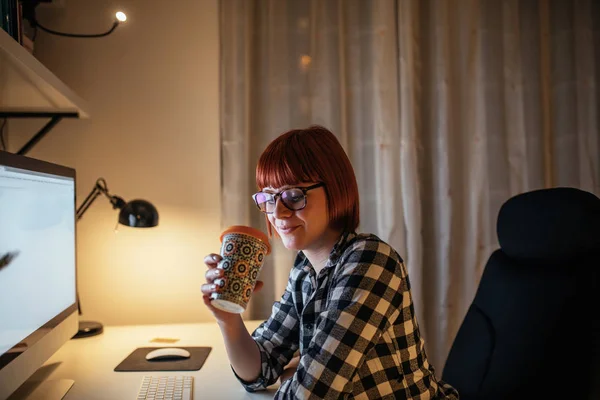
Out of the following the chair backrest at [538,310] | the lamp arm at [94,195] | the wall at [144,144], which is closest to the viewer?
the chair backrest at [538,310]

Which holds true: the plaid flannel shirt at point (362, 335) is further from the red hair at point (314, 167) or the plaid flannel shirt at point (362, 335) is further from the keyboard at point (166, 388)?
the keyboard at point (166, 388)

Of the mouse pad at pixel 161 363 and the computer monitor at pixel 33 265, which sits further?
the mouse pad at pixel 161 363

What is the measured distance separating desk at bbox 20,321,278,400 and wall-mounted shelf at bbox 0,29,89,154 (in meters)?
0.71

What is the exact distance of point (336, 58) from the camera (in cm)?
174

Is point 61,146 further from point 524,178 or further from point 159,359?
point 524,178

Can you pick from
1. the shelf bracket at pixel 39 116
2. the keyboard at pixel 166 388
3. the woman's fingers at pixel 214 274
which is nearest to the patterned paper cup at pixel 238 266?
the woman's fingers at pixel 214 274

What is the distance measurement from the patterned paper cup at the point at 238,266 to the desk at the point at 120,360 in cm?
33

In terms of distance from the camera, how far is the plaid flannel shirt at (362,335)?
2.48 feet

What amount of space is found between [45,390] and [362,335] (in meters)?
0.71

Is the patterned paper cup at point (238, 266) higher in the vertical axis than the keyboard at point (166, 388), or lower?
higher

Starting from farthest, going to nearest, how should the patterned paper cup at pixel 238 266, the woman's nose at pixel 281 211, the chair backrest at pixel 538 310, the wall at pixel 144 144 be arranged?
the wall at pixel 144 144, the chair backrest at pixel 538 310, the woman's nose at pixel 281 211, the patterned paper cup at pixel 238 266

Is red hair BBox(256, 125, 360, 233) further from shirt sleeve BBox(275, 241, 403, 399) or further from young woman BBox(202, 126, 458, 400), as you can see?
shirt sleeve BBox(275, 241, 403, 399)

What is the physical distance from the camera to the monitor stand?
3.14 feet

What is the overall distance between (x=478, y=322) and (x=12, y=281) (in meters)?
1.06
